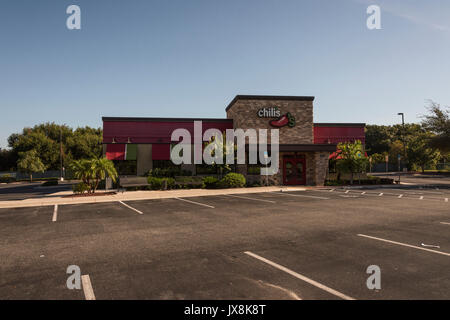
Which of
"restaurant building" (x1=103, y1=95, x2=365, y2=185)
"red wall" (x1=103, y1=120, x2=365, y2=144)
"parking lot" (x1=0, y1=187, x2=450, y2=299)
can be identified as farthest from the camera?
"red wall" (x1=103, y1=120, x2=365, y2=144)

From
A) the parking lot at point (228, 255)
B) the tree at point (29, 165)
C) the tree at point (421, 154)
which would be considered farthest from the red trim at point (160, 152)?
the tree at point (421, 154)

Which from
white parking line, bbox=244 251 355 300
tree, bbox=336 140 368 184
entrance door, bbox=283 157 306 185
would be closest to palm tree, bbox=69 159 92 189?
white parking line, bbox=244 251 355 300

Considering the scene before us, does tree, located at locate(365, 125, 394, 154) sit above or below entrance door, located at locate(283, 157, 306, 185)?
above

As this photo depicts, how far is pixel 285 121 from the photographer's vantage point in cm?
2602

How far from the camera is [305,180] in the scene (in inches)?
Answer: 977

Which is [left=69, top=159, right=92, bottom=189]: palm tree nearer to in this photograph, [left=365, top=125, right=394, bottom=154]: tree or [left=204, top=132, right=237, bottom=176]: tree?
[left=204, top=132, right=237, bottom=176]: tree

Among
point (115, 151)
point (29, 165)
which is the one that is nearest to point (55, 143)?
point (29, 165)

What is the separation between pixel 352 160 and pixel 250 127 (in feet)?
32.5

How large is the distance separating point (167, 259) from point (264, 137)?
21.1 metres

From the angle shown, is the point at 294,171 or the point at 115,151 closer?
the point at 115,151

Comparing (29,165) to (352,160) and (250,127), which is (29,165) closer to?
(250,127)

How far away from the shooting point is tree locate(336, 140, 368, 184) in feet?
77.6

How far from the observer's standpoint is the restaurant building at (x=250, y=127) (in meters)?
23.9
